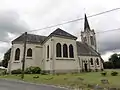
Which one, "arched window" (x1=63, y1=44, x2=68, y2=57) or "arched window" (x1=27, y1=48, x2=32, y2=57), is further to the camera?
"arched window" (x1=27, y1=48, x2=32, y2=57)

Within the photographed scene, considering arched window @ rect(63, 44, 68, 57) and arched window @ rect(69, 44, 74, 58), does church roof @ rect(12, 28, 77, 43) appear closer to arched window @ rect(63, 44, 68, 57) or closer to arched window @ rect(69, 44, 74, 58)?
arched window @ rect(69, 44, 74, 58)

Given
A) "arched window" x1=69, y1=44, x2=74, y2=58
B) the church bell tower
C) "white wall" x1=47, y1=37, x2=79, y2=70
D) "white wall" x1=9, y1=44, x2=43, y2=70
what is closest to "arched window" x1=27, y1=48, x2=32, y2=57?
"white wall" x1=9, y1=44, x2=43, y2=70

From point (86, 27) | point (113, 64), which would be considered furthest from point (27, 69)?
point (113, 64)

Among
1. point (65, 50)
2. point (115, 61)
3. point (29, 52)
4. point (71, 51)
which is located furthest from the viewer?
point (115, 61)

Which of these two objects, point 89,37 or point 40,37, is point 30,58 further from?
point 89,37

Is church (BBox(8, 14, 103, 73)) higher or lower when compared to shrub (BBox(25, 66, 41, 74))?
higher

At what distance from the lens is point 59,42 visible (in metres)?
30.3

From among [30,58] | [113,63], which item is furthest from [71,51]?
[113,63]

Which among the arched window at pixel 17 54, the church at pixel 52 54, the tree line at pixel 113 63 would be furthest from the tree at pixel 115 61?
the arched window at pixel 17 54

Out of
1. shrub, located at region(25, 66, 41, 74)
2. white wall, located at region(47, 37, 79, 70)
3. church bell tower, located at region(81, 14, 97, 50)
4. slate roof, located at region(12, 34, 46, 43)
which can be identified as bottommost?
shrub, located at region(25, 66, 41, 74)

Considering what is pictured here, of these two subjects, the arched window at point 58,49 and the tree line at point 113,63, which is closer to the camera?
the arched window at point 58,49

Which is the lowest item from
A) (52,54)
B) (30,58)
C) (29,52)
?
(30,58)

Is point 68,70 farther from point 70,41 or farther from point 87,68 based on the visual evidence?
point 87,68

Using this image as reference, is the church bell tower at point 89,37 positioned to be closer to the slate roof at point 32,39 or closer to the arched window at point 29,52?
the slate roof at point 32,39
